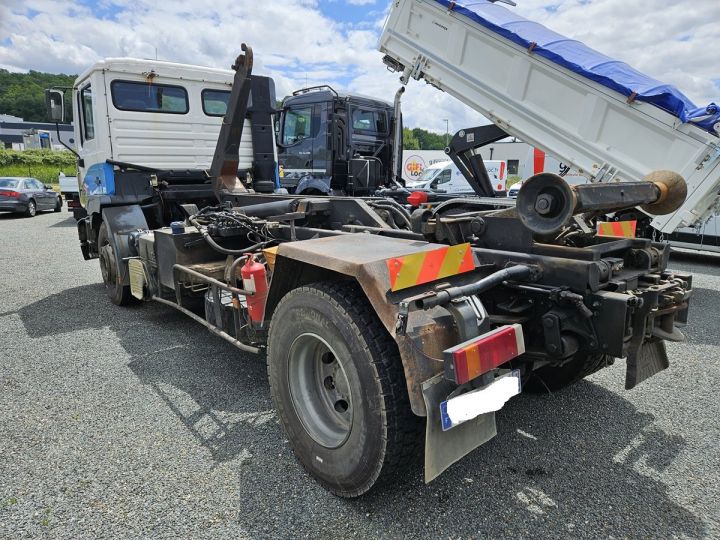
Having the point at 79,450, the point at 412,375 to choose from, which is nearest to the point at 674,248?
the point at 412,375

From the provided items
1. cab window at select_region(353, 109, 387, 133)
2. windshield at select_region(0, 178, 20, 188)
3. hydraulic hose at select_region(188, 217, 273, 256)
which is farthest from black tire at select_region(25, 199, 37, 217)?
hydraulic hose at select_region(188, 217, 273, 256)

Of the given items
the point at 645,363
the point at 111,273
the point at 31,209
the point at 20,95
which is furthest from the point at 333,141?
the point at 20,95

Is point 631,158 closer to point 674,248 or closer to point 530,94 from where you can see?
point 530,94

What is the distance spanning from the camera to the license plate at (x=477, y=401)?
79.4 inches

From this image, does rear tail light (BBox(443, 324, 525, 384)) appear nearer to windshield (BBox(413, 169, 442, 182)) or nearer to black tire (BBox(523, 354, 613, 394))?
black tire (BBox(523, 354, 613, 394))

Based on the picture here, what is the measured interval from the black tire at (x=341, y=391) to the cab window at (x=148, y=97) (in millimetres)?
4453

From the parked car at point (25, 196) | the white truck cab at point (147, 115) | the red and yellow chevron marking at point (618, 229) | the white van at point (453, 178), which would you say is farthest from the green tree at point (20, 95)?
the red and yellow chevron marking at point (618, 229)

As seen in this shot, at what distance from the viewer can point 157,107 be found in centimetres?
605

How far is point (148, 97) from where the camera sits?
19.6 ft

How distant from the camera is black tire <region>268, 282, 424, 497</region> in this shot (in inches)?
85.2

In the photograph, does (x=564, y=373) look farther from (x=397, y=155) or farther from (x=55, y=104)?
(x=397, y=155)

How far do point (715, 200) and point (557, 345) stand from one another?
519cm

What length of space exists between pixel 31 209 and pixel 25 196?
664 millimetres

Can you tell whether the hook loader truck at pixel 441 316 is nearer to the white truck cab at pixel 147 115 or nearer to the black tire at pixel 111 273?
the black tire at pixel 111 273
